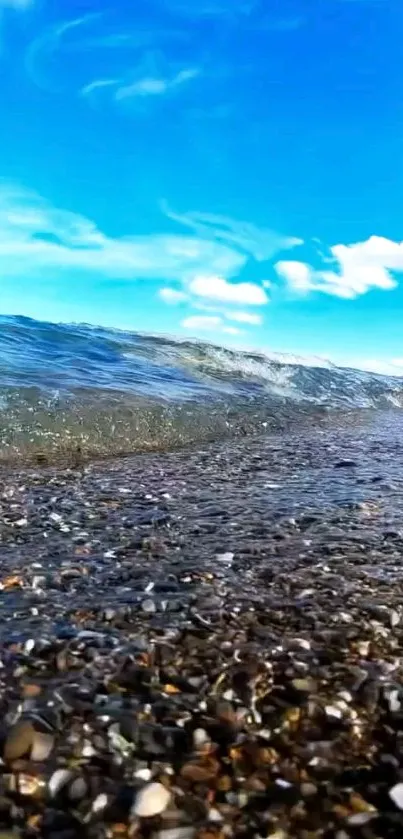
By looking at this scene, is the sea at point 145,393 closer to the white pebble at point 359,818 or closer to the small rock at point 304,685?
the small rock at point 304,685

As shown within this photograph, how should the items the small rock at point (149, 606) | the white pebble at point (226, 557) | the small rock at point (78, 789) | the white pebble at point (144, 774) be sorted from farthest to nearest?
the white pebble at point (226, 557)
the small rock at point (149, 606)
the white pebble at point (144, 774)
the small rock at point (78, 789)

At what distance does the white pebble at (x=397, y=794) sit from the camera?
3400 millimetres

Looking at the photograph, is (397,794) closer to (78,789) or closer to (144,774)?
(144,774)

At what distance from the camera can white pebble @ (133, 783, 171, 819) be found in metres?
3.29

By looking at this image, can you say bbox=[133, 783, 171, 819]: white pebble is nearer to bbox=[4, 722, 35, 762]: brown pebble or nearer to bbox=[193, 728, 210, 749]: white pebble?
bbox=[193, 728, 210, 749]: white pebble

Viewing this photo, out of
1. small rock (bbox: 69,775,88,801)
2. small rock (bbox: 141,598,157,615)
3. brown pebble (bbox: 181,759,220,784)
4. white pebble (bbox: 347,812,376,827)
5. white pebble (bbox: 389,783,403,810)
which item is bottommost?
small rock (bbox: 69,775,88,801)

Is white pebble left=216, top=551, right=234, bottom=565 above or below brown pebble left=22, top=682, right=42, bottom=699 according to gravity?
above

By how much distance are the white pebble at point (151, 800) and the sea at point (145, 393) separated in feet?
36.1

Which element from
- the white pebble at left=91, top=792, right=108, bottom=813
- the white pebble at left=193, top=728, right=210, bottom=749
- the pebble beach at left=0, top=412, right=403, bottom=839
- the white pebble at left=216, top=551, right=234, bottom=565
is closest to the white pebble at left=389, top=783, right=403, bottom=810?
the pebble beach at left=0, top=412, right=403, bottom=839

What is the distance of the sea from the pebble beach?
282 inches

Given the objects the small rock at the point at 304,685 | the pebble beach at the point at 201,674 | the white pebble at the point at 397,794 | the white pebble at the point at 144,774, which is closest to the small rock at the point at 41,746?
the pebble beach at the point at 201,674

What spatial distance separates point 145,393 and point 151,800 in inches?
728

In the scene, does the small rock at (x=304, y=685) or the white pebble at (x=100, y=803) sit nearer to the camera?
the white pebble at (x=100, y=803)

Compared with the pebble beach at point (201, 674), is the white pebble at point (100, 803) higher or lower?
lower
